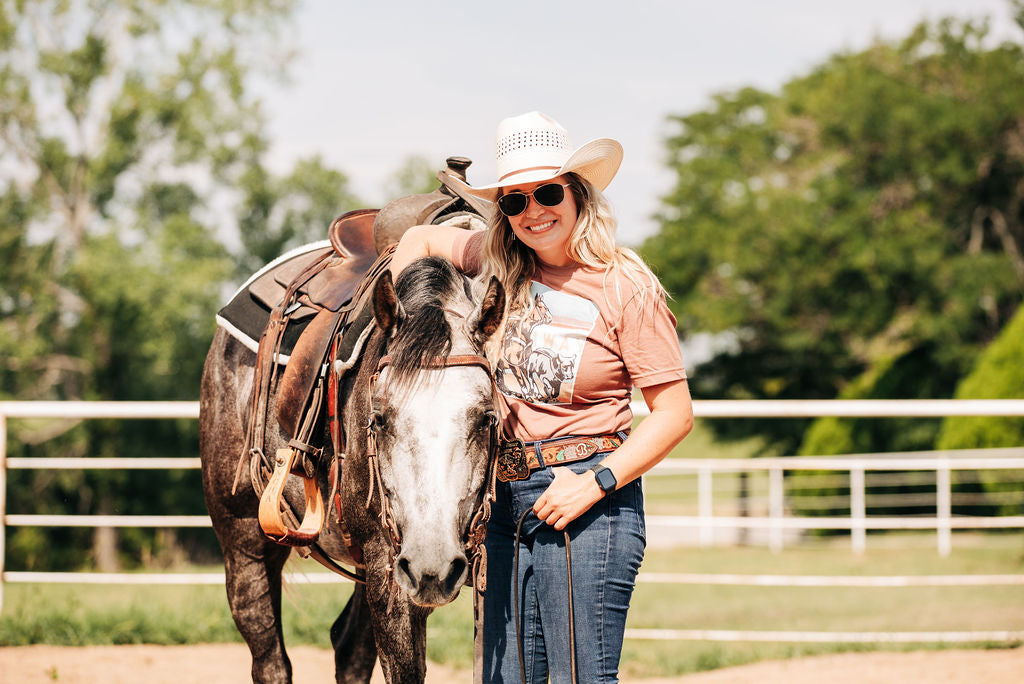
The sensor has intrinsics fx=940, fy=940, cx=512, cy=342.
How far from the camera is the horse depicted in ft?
6.46

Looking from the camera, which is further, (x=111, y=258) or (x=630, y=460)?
(x=111, y=258)

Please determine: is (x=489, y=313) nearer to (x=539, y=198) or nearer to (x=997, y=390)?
(x=539, y=198)

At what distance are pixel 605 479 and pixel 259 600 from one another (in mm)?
1825

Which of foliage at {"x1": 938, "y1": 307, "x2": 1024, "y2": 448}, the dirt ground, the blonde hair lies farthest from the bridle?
foliage at {"x1": 938, "y1": 307, "x2": 1024, "y2": 448}

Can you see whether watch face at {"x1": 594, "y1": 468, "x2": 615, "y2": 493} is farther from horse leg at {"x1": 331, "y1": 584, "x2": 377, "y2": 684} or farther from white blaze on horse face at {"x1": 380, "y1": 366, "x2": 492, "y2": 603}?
horse leg at {"x1": 331, "y1": 584, "x2": 377, "y2": 684}

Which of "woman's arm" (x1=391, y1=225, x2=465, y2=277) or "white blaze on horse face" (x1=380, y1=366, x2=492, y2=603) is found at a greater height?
"woman's arm" (x1=391, y1=225, x2=465, y2=277)

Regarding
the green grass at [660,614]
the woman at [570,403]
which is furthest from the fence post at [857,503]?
the woman at [570,403]

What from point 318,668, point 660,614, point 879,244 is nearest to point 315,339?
point 318,668

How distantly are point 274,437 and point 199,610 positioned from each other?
3.29 metres

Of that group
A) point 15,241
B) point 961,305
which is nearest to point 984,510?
point 961,305

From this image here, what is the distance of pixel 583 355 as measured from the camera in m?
2.13

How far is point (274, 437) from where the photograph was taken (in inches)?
125

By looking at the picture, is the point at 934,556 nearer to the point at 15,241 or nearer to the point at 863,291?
the point at 863,291

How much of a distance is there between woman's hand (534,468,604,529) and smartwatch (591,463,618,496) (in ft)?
0.03
